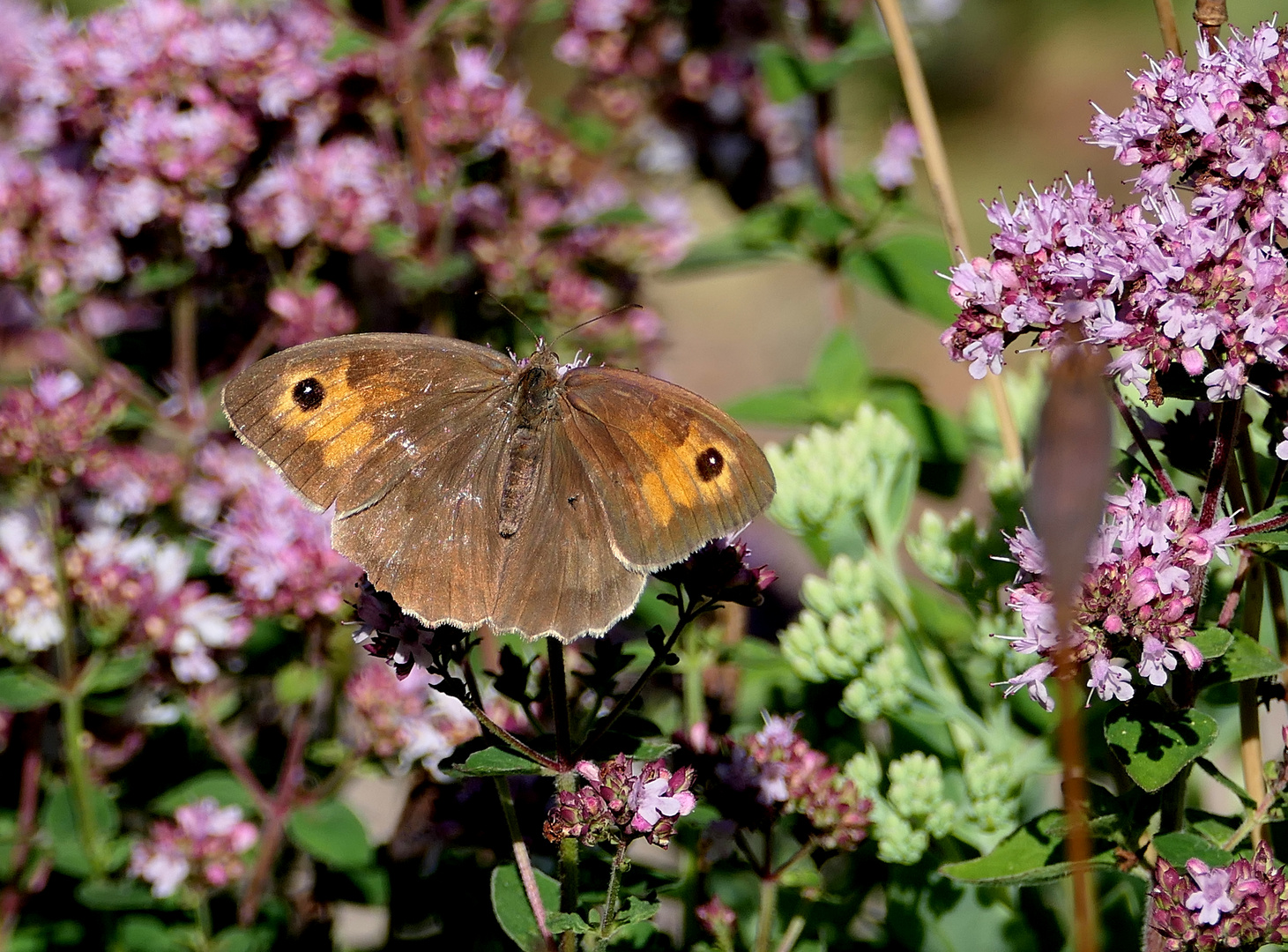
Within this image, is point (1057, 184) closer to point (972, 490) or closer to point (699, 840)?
point (699, 840)

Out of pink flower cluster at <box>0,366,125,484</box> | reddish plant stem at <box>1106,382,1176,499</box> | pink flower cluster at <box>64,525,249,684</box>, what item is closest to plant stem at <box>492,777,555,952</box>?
reddish plant stem at <box>1106,382,1176,499</box>

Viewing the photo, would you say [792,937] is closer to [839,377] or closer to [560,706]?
[560,706]

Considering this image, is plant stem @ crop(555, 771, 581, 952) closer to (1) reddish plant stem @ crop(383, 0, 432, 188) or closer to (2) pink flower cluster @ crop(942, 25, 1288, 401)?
(2) pink flower cluster @ crop(942, 25, 1288, 401)

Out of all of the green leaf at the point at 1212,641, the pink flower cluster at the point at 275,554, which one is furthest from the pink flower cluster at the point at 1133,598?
the pink flower cluster at the point at 275,554

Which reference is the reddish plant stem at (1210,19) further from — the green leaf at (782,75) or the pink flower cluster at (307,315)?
the pink flower cluster at (307,315)

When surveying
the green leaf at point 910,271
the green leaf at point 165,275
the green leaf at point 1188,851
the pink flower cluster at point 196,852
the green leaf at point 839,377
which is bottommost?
the green leaf at point 1188,851

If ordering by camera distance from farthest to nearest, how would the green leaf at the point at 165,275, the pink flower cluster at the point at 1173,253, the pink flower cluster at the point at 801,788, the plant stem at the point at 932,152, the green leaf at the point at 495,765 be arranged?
1. the green leaf at the point at 165,275
2. the plant stem at the point at 932,152
3. the pink flower cluster at the point at 801,788
4. the green leaf at the point at 495,765
5. the pink flower cluster at the point at 1173,253

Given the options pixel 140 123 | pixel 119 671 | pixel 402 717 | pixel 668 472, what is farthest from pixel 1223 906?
pixel 140 123
